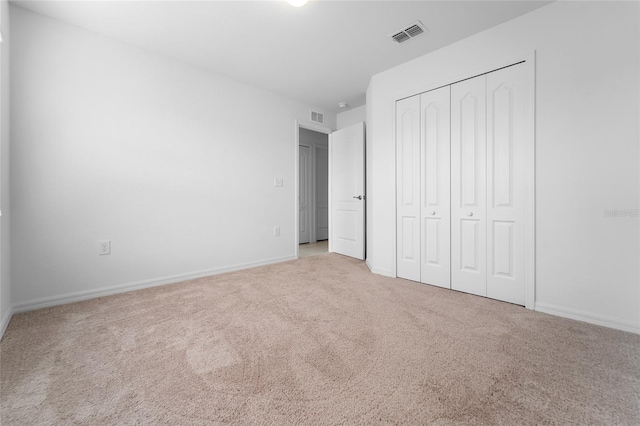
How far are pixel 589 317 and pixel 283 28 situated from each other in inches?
135

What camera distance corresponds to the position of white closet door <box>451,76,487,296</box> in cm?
245

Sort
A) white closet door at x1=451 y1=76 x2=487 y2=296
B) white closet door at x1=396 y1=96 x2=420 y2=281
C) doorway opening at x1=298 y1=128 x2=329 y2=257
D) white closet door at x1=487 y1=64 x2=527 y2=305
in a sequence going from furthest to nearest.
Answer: doorway opening at x1=298 y1=128 x2=329 y2=257 → white closet door at x1=396 y1=96 x2=420 y2=281 → white closet door at x1=451 y1=76 x2=487 y2=296 → white closet door at x1=487 y1=64 x2=527 y2=305

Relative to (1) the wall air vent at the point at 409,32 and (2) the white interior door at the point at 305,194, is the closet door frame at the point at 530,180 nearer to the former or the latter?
(1) the wall air vent at the point at 409,32

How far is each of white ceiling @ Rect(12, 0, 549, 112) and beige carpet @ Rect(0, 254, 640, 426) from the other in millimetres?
2494

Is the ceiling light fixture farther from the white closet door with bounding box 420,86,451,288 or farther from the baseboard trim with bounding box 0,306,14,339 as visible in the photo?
the baseboard trim with bounding box 0,306,14,339

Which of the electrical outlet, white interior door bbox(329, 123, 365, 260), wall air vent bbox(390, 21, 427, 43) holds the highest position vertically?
wall air vent bbox(390, 21, 427, 43)

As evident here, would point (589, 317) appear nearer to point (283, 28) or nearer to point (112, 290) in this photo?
point (283, 28)

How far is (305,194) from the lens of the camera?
232 inches

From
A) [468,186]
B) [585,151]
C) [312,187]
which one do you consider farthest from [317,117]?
[585,151]

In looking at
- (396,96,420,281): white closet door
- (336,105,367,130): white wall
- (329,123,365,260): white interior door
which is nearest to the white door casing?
(336,105,367,130): white wall

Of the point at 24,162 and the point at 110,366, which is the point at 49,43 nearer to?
the point at 24,162

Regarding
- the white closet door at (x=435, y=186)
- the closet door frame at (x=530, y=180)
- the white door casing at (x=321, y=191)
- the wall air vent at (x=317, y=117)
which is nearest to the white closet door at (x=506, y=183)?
the closet door frame at (x=530, y=180)

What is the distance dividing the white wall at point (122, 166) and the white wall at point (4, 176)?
0.36ft

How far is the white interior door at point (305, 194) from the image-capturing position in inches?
229
